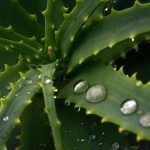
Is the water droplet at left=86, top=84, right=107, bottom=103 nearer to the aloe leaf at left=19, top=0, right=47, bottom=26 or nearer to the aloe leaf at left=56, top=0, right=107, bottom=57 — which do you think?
the aloe leaf at left=56, top=0, right=107, bottom=57

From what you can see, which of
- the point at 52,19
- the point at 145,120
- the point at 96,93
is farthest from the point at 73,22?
the point at 145,120

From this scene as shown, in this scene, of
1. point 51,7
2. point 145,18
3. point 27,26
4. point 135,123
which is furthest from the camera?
point 27,26

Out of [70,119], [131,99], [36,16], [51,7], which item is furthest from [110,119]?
[36,16]

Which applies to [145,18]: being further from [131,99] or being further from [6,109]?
[6,109]

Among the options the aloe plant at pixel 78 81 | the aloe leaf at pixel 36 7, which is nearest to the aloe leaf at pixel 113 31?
the aloe plant at pixel 78 81

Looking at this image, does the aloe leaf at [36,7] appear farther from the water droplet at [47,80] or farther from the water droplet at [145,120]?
the water droplet at [145,120]

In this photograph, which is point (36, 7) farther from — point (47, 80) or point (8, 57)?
point (47, 80)
